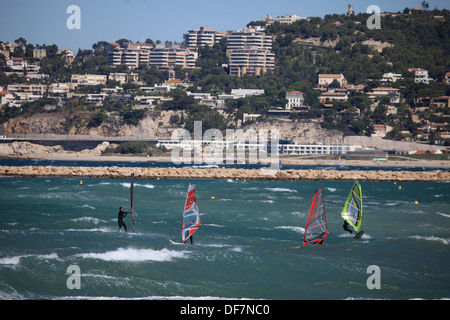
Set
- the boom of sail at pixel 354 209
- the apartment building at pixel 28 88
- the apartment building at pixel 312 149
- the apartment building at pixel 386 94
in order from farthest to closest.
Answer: the apartment building at pixel 28 88
the apartment building at pixel 386 94
the apartment building at pixel 312 149
the boom of sail at pixel 354 209

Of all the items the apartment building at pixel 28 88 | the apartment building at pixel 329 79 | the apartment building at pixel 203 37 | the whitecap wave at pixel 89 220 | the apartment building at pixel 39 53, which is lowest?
the whitecap wave at pixel 89 220

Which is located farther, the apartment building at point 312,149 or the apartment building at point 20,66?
the apartment building at point 20,66

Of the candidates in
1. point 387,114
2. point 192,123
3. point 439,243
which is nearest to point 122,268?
point 439,243

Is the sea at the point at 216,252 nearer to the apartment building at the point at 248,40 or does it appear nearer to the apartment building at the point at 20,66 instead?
the apartment building at the point at 248,40

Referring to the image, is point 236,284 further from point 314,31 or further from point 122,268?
point 314,31

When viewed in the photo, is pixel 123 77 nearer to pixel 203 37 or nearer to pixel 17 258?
pixel 203 37

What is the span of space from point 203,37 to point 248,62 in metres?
30.4

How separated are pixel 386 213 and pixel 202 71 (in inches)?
4997

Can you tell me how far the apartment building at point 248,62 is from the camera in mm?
150000

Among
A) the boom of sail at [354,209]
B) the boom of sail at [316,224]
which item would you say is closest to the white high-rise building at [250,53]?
the boom of sail at [354,209]

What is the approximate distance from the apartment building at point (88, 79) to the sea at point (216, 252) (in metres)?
116

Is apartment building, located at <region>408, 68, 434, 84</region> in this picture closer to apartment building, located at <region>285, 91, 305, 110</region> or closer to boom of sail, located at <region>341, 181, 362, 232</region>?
apartment building, located at <region>285, 91, 305, 110</region>

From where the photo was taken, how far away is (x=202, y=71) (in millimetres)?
151875

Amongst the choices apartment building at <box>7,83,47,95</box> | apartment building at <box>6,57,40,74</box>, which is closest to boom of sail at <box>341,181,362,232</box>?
apartment building at <box>7,83,47,95</box>
